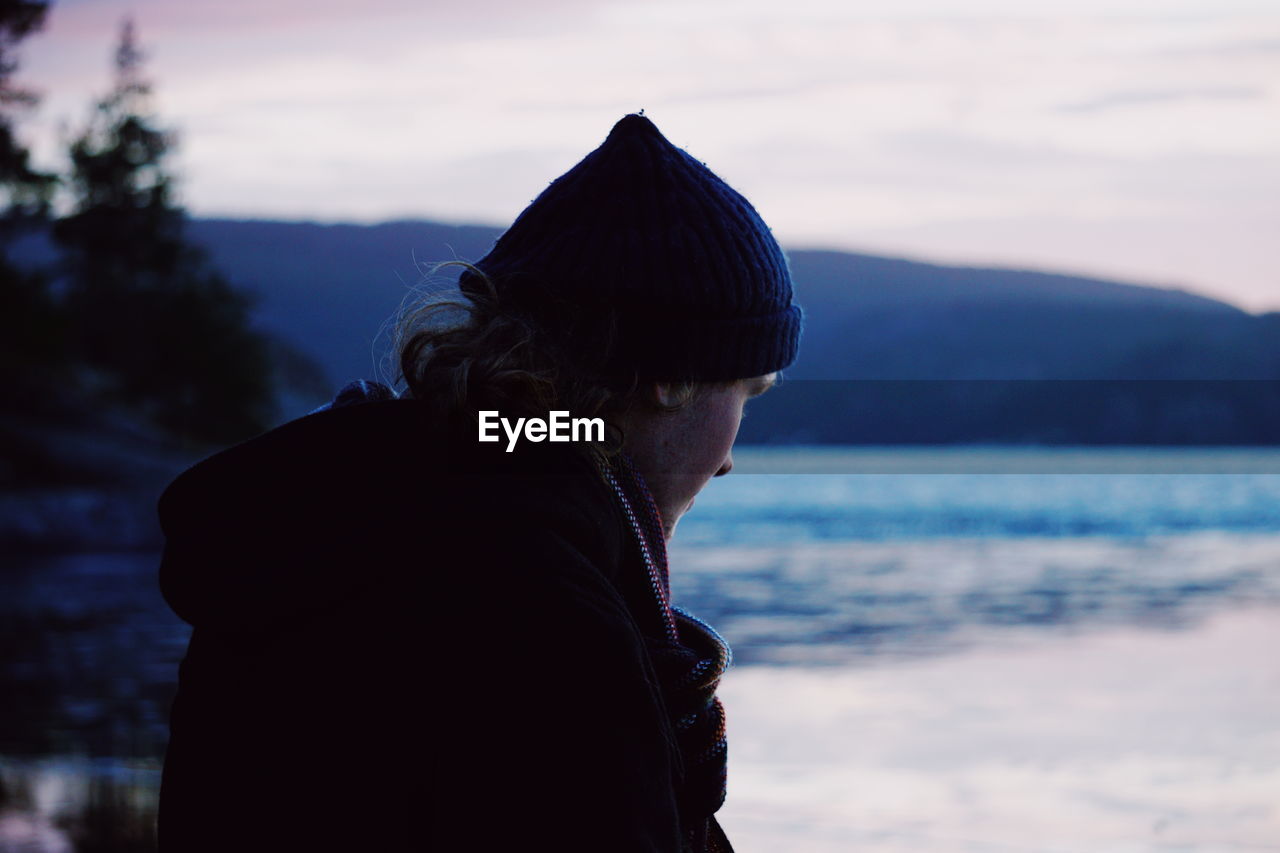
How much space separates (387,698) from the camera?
1.13 m

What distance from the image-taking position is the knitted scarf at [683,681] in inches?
52.1

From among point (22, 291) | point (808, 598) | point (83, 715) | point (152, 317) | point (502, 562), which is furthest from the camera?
point (152, 317)

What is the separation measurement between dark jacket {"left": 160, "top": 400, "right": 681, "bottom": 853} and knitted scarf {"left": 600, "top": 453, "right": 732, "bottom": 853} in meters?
0.06

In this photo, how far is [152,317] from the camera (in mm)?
41000

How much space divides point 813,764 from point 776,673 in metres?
2.76

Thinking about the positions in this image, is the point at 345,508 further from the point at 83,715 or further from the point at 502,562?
the point at 83,715

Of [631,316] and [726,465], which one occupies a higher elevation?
[631,316]

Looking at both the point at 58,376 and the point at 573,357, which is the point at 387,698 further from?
the point at 58,376

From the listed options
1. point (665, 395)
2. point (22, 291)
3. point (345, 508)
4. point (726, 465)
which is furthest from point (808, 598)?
point (22, 291)

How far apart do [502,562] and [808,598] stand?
13.1 metres

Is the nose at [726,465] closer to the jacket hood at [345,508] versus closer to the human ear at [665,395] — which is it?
the human ear at [665,395]

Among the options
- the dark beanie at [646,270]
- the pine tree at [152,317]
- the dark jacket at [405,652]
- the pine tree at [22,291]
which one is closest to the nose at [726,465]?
the dark beanie at [646,270]

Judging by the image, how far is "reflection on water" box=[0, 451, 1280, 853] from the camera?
21.4 feet

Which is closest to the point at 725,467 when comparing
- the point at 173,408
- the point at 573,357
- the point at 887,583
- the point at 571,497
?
the point at 573,357
